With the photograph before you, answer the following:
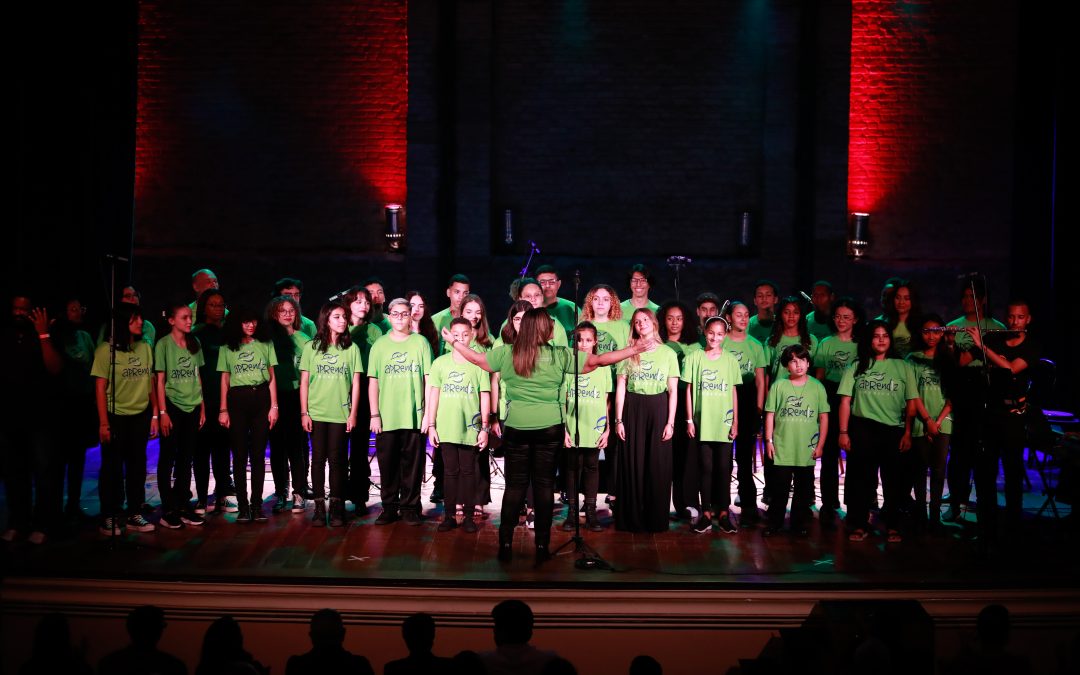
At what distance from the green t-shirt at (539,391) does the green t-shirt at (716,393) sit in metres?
1.20

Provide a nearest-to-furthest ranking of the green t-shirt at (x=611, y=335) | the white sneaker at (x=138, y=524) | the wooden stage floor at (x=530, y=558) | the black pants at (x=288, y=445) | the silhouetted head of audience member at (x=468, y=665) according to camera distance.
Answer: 1. the silhouetted head of audience member at (x=468, y=665)
2. the wooden stage floor at (x=530, y=558)
3. the white sneaker at (x=138, y=524)
4. the green t-shirt at (x=611, y=335)
5. the black pants at (x=288, y=445)

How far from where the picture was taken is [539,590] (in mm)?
5270

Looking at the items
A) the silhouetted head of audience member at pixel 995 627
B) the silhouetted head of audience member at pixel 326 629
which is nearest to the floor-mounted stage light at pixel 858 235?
the silhouetted head of audience member at pixel 995 627

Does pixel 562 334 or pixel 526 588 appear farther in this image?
pixel 562 334

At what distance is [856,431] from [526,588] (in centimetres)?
251

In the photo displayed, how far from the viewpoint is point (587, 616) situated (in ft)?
16.8

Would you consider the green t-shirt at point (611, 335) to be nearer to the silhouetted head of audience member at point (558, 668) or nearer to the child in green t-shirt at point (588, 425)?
the child in green t-shirt at point (588, 425)

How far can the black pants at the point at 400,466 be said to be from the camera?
6395 mm

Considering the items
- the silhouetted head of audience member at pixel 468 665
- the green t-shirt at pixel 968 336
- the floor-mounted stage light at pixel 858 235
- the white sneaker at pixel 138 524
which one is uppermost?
the floor-mounted stage light at pixel 858 235

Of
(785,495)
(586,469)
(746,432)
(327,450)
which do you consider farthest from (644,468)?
(327,450)

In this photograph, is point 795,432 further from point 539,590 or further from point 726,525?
point 539,590

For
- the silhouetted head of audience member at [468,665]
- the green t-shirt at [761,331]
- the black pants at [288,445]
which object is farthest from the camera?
the green t-shirt at [761,331]

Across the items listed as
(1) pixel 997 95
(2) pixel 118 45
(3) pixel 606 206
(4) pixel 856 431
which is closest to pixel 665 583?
(4) pixel 856 431

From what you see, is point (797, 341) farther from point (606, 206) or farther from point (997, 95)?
point (997, 95)
